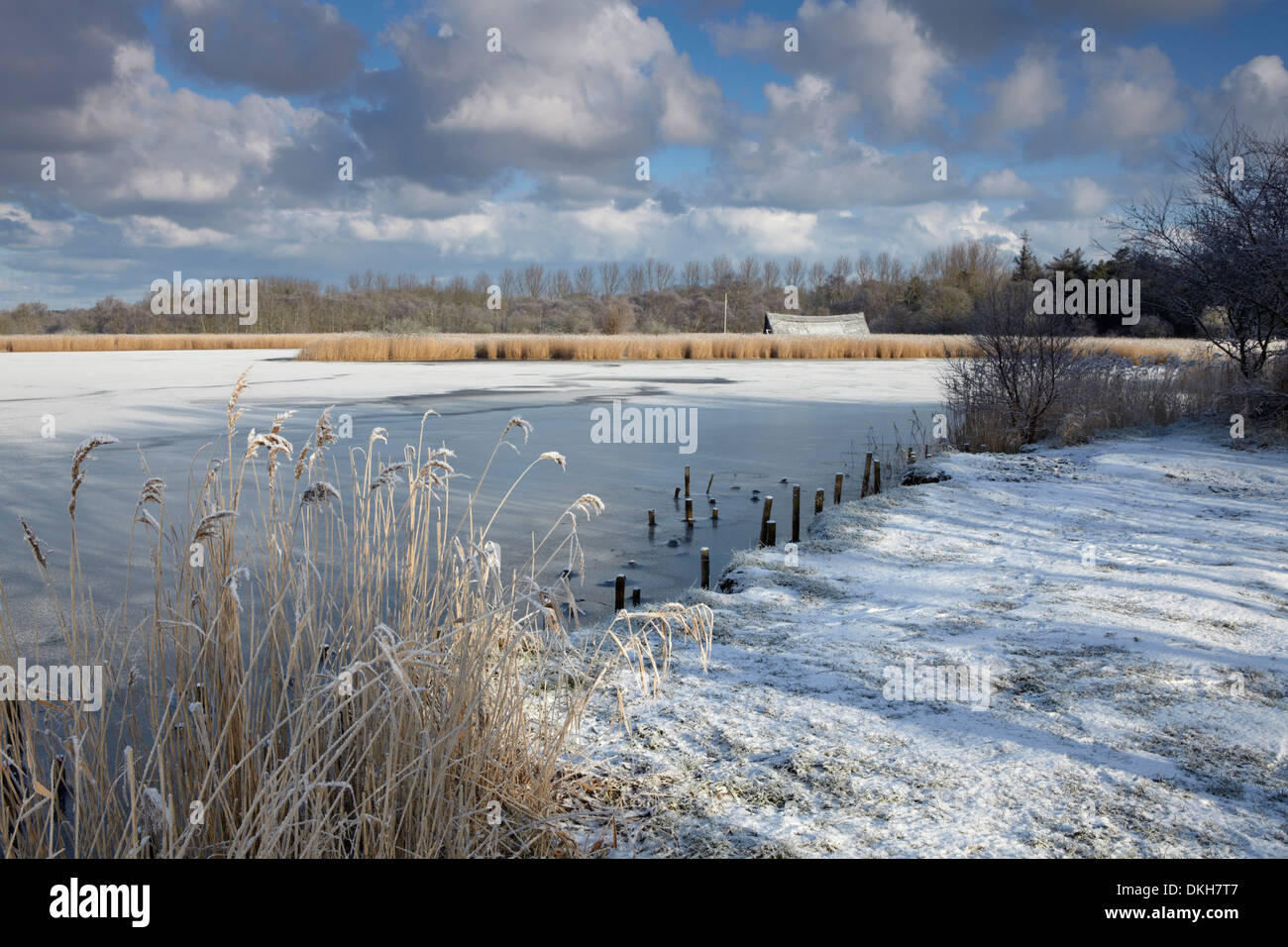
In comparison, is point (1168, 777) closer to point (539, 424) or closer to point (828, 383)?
point (539, 424)

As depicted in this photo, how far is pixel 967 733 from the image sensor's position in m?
2.80

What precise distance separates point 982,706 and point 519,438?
7648 millimetres

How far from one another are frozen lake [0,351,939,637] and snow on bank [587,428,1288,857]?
1160mm

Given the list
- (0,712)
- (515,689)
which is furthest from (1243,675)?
(0,712)

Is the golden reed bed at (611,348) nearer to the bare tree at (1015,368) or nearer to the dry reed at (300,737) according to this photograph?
the bare tree at (1015,368)

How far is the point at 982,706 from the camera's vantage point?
3016mm

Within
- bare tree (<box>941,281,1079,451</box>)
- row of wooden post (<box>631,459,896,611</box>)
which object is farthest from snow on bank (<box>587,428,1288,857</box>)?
bare tree (<box>941,281,1079,451</box>)

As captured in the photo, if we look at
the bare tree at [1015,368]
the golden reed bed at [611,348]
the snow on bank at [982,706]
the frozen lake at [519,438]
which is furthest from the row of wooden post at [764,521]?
the golden reed bed at [611,348]

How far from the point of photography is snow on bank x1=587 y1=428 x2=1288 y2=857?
2.27 meters

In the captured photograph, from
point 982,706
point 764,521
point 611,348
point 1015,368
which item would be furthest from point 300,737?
point 611,348

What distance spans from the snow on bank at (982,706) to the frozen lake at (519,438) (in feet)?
3.81

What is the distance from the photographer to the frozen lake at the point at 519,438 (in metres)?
5.60

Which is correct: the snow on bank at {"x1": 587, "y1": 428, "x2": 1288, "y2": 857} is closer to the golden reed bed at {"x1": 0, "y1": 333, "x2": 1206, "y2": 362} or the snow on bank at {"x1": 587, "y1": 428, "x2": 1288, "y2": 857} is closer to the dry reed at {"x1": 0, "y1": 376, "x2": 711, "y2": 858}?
the dry reed at {"x1": 0, "y1": 376, "x2": 711, "y2": 858}
